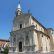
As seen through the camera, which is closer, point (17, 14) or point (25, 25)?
point (25, 25)

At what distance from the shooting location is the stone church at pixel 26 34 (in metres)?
37.0

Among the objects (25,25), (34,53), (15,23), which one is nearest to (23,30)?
(25,25)

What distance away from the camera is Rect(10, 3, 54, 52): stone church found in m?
37.0

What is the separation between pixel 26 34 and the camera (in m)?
38.6

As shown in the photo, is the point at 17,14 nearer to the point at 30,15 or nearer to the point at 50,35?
the point at 30,15

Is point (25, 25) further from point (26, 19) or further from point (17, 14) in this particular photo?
point (17, 14)

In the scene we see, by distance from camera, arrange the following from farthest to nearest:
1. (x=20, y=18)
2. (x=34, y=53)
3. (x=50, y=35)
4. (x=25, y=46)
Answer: (x=50, y=35), (x=20, y=18), (x=25, y=46), (x=34, y=53)

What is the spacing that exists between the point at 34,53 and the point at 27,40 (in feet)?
30.9

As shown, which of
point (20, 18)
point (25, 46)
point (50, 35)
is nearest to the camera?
point (25, 46)

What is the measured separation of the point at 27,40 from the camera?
1502 inches

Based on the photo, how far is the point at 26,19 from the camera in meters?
39.7

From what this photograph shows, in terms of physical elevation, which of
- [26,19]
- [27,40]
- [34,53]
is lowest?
[34,53]

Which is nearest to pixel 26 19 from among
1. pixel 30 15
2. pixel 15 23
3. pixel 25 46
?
pixel 30 15

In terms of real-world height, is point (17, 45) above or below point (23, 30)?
below
